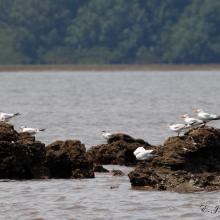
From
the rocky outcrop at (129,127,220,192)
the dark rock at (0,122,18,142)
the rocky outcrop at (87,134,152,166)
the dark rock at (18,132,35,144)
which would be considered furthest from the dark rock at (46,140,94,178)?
the rocky outcrop at (87,134,152,166)

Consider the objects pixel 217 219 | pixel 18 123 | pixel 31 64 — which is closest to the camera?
pixel 217 219

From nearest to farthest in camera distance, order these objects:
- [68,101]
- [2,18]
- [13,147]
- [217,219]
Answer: [217,219] < [13,147] < [68,101] < [2,18]

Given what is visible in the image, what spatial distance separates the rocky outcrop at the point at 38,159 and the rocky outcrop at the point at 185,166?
135cm

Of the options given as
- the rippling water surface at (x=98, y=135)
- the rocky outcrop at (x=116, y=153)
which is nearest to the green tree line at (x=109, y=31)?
the rippling water surface at (x=98, y=135)

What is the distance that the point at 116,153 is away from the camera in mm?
25781

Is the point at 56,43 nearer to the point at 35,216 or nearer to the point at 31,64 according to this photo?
the point at 31,64

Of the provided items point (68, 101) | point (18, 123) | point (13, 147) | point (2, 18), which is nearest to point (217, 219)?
point (13, 147)

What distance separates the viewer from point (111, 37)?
138 m

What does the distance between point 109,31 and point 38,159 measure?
115900 mm

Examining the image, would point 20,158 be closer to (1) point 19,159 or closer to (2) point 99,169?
(1) point 19,159

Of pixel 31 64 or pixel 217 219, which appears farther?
pixel 31 64

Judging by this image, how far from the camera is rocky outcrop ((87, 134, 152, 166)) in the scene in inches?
1008

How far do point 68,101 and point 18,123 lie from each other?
20218 mm

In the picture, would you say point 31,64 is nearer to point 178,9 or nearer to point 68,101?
point 178,9
